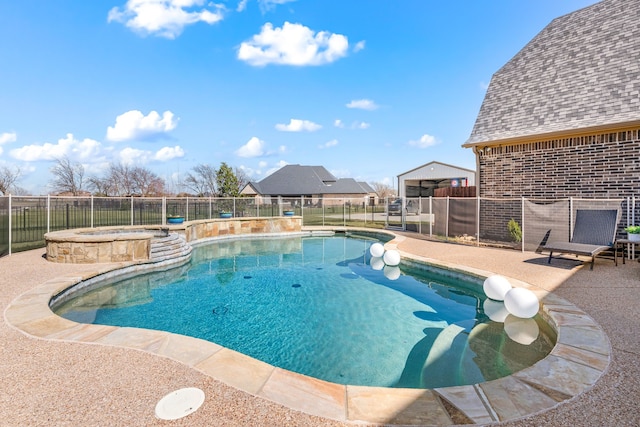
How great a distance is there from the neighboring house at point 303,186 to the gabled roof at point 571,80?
31154 mm

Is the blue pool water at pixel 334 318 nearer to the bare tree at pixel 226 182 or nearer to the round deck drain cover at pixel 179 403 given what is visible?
the round deck drain cover at pixel 179 403

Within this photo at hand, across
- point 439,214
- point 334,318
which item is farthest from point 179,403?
point 439,214

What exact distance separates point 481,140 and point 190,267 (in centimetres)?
1016

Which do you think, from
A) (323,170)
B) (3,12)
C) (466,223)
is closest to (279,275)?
(466,223)

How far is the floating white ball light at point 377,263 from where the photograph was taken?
8678 mm

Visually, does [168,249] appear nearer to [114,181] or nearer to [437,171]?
[437,171]

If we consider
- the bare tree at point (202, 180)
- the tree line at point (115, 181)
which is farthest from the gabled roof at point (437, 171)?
the bare tree at point (202, 180)

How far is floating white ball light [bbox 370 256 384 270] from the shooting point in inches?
342

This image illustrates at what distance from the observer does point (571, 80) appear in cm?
959

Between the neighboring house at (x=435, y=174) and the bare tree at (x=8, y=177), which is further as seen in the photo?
the neighboring house at (x=435, y=174)

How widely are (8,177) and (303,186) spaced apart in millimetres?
30873

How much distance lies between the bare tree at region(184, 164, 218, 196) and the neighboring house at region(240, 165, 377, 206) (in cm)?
416

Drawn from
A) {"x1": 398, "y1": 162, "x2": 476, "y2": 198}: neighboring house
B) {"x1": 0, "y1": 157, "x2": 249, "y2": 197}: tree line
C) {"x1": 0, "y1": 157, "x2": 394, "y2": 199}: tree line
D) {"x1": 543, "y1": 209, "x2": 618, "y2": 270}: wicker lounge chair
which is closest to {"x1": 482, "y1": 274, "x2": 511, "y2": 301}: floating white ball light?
{"x1": 543, "y1": 209, "x2": 618, "y2": 270}: wicker lounge chair

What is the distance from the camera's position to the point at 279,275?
8023mm
